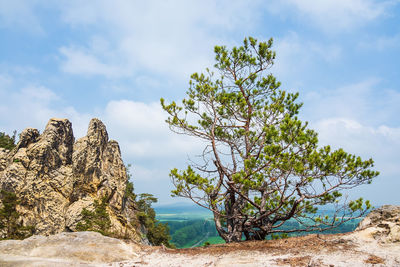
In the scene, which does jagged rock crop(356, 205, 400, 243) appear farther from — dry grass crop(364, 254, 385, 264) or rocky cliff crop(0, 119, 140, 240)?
rocky cliff crop(0, 119, 140, 240)

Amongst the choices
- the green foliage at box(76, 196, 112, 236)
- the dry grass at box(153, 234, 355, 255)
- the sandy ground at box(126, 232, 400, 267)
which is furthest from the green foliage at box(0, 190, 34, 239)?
the dry grass at box(153, 234, 355, 255)

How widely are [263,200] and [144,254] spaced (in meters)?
5.21

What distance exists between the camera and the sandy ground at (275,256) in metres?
7.04

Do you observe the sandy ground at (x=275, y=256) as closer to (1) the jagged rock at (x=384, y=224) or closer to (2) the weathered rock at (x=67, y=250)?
(2) the weathered rock at (x=67, y=250)

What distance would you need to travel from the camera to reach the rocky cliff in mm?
28531

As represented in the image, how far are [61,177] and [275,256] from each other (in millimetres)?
31521

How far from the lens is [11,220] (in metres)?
24.6

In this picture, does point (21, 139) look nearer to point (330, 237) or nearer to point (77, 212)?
point (77, 212)

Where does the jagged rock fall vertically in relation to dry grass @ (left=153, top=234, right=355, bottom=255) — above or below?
above

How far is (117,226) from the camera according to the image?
2980cm

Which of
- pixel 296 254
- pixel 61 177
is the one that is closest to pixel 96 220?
pixel 61 177

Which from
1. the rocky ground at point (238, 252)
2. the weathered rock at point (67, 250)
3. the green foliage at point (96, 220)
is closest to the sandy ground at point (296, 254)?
the rocky ground at point (238, 252)

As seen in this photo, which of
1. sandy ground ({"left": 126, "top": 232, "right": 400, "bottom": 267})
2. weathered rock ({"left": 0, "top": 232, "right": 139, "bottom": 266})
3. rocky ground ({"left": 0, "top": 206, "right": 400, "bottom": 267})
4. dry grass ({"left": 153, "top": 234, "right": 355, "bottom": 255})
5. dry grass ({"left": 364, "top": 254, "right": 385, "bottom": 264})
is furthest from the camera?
weathered rock ({"left": 0, "top": 232, "right": 139, "bottom": 266})

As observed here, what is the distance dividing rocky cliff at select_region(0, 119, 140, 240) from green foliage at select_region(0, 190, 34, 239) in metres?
1.77
